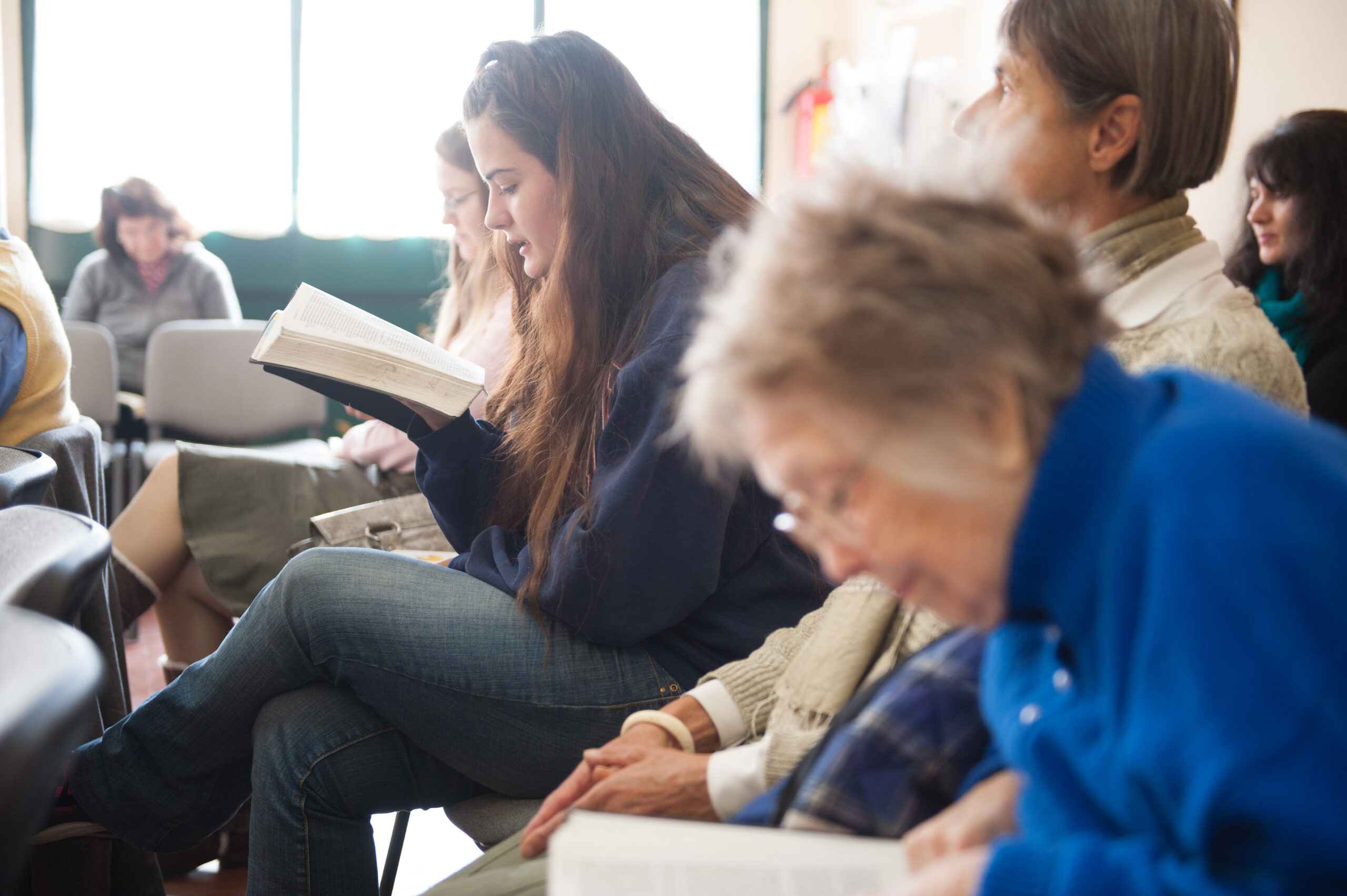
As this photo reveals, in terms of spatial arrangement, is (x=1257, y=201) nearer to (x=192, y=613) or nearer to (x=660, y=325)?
(x=660, y=325)

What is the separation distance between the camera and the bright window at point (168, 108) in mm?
4832

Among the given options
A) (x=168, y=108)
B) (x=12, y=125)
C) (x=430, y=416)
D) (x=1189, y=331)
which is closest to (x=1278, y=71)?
(x=1189, y=331)

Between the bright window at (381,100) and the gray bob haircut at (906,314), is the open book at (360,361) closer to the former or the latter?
the gray bob haircut at (906,314)

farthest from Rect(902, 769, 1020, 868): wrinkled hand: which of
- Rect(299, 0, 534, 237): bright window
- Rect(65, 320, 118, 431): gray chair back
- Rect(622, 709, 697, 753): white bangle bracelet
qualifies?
Rect(299, 0, 534, 237): bright window

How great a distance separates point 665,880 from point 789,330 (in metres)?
0.34

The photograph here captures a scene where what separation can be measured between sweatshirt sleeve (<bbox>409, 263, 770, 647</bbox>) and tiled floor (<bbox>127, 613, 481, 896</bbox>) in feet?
2.28

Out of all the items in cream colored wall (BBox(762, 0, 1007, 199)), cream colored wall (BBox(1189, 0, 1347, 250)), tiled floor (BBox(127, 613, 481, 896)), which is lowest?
tiled floor (BBox(127, 613, 481, 896))

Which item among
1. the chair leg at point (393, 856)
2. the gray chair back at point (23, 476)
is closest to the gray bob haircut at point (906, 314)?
the gray chair back at point (23, 476)

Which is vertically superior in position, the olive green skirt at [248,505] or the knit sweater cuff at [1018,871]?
the knit sweater cuff at [1018,871]

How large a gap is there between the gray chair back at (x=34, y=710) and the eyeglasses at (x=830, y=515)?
0.35 meters

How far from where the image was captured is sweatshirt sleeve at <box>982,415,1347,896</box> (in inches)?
17.0

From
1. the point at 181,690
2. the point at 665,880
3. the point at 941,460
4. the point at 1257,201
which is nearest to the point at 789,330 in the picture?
the point at 941,460

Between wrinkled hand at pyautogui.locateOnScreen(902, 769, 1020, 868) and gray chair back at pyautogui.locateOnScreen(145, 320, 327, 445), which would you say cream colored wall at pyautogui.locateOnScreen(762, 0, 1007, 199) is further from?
wrinkled hand at pyautogui.locateOnScreen(902, 769, 1020, 868)

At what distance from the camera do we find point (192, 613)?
211 centimetres
